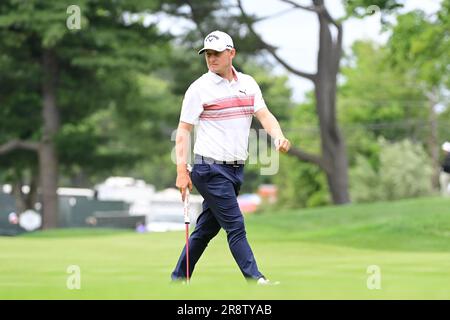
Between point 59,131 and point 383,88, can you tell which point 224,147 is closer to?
point 59,131

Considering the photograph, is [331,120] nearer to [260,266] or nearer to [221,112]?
[260,266]

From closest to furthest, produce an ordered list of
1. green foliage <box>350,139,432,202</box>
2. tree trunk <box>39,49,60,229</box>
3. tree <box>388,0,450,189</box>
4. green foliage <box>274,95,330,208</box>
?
tree <box>388,0,450,189</box> → tree trunk <box>39,49,60,229</box> → green foliage <box>350,139,432,202</box> → green foliage <box>274,95,330,208</box>

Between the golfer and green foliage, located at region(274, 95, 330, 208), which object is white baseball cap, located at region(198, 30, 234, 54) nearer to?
the golfer

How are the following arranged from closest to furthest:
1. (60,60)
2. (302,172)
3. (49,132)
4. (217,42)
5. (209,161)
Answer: (217,42), (209,161), (60,60), (49,132), (302,172)

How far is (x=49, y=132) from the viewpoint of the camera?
1672 inches

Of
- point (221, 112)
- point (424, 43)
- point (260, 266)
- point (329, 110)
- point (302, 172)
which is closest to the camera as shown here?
point (221, 112)

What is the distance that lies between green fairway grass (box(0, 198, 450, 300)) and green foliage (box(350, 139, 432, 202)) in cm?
4485

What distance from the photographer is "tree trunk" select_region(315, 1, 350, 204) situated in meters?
42.3

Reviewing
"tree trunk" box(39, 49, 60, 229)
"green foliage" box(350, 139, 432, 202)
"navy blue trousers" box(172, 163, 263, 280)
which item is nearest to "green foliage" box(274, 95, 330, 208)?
"green foliage" box(350, 139, 432, 202)

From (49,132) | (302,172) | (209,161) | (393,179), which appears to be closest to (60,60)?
(49,132)

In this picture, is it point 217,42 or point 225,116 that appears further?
point 225,116

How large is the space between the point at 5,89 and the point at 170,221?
12.1 m

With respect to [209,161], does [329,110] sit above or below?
above

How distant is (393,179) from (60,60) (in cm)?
3041
